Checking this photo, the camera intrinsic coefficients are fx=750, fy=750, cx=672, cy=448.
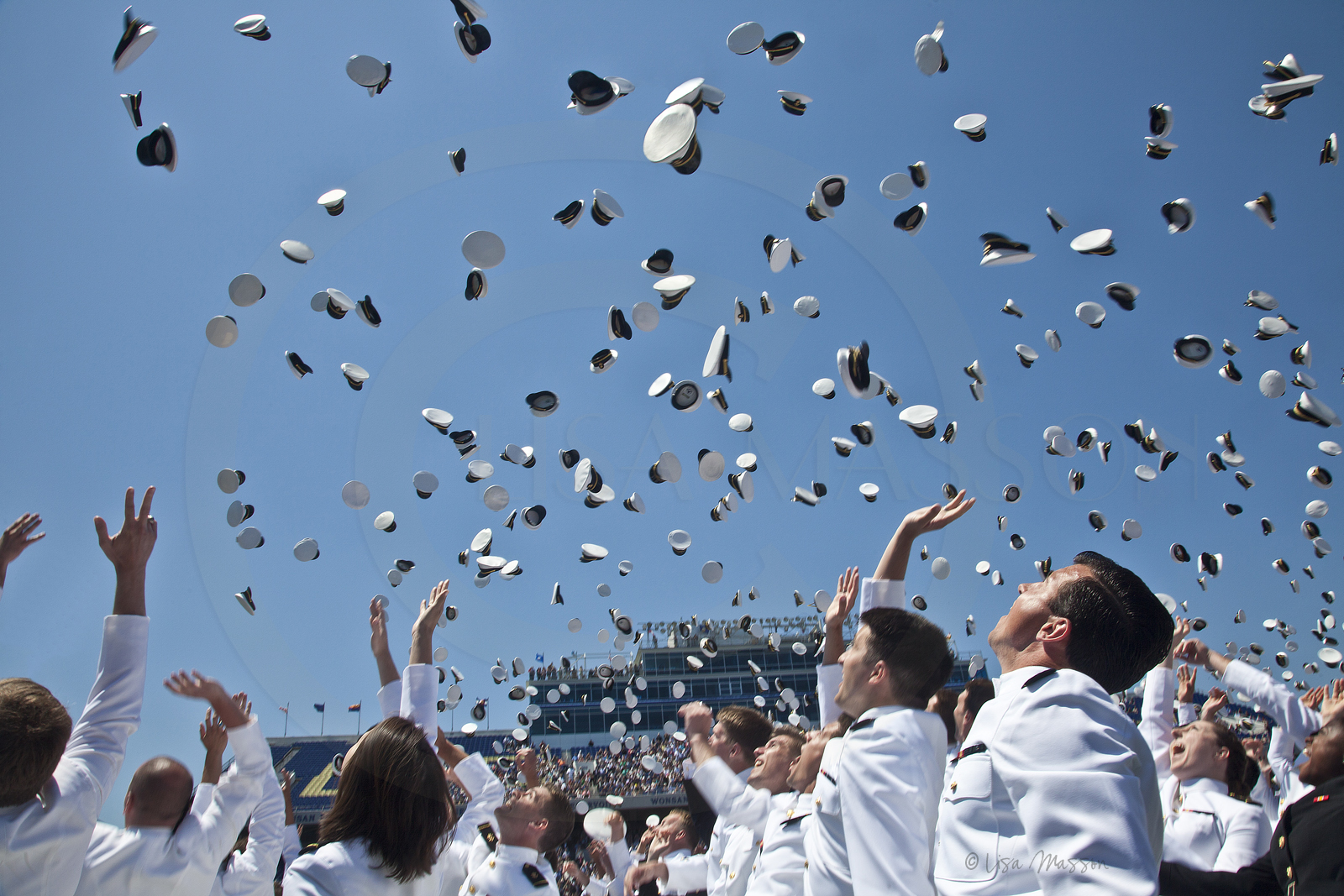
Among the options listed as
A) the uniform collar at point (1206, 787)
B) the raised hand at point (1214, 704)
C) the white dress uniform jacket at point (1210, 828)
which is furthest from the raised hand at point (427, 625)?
the raised hand at point (1214, 704)

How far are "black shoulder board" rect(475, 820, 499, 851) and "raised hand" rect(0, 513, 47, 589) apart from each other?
2787 mm

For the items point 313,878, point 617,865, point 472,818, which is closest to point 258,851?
point 472,818

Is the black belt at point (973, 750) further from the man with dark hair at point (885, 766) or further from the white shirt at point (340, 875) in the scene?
the white shirt at point (340, 875)

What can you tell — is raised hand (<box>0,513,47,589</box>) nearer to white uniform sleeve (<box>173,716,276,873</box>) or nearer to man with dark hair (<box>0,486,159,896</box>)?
man with dark hair (<box>0,486,159,896</box>)

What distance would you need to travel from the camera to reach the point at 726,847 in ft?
14.9

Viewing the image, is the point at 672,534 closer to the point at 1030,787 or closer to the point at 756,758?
the point at 756,758

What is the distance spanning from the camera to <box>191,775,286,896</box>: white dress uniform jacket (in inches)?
146

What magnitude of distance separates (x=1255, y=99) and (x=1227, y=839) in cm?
564

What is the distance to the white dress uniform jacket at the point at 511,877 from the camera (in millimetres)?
3912

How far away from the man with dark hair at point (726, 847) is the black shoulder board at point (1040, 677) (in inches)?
107

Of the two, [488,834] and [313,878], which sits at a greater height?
[313,878]

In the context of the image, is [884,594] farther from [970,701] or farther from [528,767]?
[528,767]

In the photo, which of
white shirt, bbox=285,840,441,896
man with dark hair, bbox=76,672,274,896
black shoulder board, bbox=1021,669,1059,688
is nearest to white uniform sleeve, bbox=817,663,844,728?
black shoulder board, bbox=1021,669,1059,688

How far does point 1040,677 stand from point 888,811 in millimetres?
693
